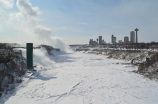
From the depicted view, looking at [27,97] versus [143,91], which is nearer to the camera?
[27,97]

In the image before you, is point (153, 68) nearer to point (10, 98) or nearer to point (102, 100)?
point (102, 100)

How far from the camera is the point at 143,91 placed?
29.6ft

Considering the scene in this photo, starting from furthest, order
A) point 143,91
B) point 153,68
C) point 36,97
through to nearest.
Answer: point 153,68
point 143,91
point 36,97

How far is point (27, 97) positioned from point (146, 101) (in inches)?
293

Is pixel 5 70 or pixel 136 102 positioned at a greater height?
pixel 5 70

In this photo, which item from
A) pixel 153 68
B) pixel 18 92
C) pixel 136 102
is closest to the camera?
pixel 136 102

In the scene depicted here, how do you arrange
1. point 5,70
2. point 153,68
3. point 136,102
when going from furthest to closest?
1. point 153,68
2. point 5,70
3. point 136,102

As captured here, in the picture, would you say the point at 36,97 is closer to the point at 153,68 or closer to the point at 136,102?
the point at 136,102

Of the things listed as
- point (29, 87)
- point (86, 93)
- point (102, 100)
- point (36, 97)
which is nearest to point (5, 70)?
point (29, 87)

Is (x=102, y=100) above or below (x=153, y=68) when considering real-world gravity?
below

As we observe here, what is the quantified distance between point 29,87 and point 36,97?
2.07 metres

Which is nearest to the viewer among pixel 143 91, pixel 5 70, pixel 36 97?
pixel 36 97

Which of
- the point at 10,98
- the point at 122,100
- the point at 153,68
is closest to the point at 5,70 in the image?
the point at 10,98

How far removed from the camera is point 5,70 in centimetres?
978
